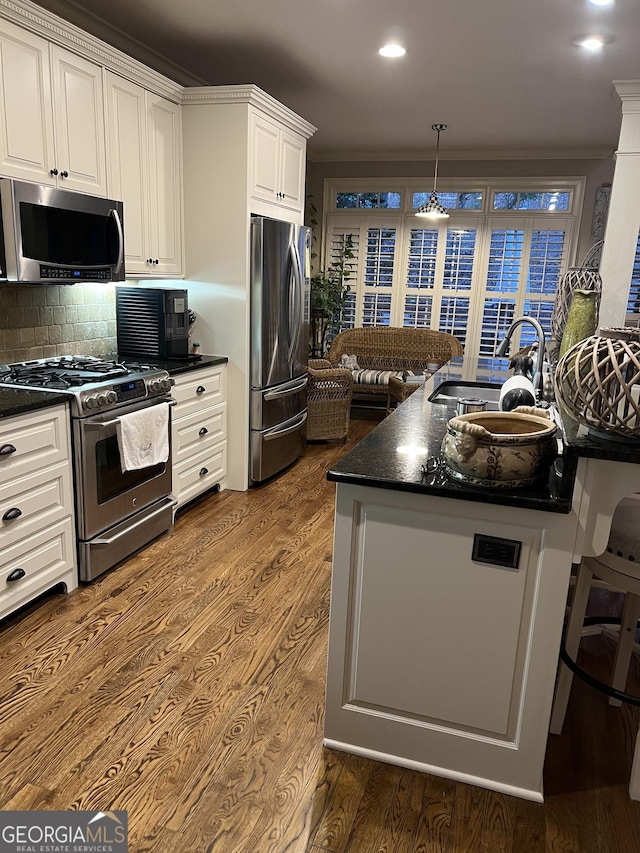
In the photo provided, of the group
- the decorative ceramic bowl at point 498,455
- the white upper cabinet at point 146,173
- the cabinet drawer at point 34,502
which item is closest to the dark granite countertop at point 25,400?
the cabinet drawer at point 34,502

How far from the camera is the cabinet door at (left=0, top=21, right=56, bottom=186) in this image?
8.50ft

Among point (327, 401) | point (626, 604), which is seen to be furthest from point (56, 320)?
point (626, 604)

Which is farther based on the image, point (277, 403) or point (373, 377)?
point (373, 377)

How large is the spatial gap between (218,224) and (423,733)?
3.18 m

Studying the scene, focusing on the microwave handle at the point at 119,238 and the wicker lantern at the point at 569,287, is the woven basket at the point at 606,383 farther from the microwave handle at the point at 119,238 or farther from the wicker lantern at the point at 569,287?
the microwave handle at the point at 119,238

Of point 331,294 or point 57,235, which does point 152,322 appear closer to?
point 57,235

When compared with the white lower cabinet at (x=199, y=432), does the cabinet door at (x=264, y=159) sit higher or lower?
higher

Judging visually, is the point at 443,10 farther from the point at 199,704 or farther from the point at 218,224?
the point at 199,704

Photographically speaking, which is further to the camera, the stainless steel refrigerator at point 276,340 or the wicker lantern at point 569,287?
the stainless steel refrigerator at point 276,340

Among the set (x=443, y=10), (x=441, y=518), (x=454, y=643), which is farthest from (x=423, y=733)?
(x=443, y=10)

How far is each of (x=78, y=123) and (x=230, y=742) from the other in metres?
2.84

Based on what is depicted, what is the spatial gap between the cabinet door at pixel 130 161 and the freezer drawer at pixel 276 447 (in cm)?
136

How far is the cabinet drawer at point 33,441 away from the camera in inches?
93.4

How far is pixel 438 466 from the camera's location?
5.91 feet
